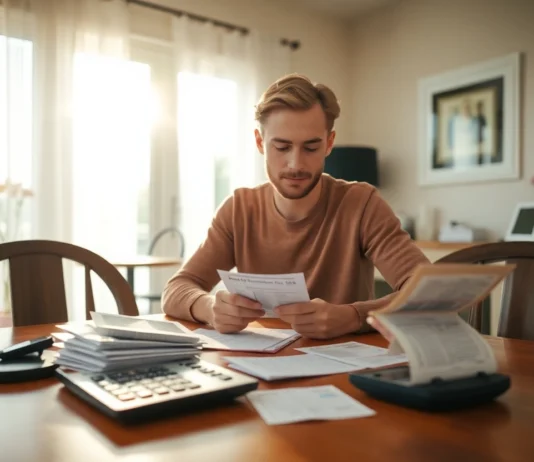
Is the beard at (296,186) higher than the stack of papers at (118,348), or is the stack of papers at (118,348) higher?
the beard at (296,186)

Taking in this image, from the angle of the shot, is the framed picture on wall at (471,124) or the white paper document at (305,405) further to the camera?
the framed picture on wall at (471,124)

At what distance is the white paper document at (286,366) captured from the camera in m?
0.80

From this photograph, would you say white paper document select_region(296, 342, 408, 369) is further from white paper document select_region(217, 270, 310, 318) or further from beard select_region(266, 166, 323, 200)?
beard select_region(266, 166, 323, 200)

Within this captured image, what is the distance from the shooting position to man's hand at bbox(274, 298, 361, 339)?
109 cm

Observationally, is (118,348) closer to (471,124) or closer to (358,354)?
(358,354)

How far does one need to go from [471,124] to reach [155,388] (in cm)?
359

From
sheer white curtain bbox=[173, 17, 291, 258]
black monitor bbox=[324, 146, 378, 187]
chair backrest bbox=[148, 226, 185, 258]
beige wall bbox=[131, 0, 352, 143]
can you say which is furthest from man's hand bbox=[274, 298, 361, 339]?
beige wall bbox=[131, 0, 352, 143]

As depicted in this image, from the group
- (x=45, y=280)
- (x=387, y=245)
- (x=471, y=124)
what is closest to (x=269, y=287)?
(x=387, y=245)

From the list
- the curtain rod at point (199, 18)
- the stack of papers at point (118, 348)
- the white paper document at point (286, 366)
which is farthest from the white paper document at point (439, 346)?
the curtain rod at point (199, 18)

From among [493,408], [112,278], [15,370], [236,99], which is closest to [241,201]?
[112,278]

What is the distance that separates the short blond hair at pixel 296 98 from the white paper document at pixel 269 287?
2.09 ft

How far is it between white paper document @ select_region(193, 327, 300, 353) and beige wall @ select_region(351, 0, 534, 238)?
2.86 meters

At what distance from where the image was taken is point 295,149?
A: 1.56 meters

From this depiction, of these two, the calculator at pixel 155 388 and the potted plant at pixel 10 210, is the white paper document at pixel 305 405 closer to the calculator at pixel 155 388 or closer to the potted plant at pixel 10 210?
the calculator at pixel 155 388
